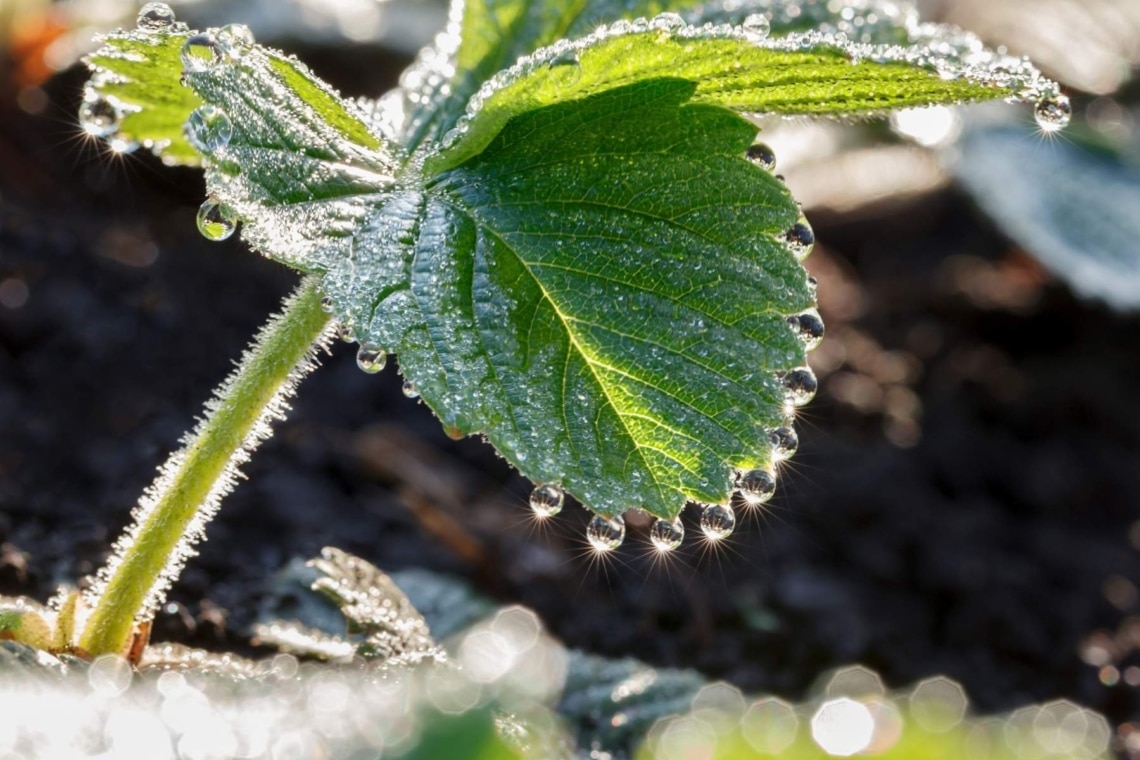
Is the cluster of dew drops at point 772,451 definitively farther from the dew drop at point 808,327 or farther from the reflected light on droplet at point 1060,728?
the reflected light on droplet at point 1060,728

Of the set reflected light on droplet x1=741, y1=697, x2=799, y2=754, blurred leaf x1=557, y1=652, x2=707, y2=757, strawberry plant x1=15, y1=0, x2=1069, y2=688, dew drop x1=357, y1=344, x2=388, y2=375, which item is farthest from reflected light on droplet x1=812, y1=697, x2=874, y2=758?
blurred leaf x1=557, y1=652, x2=707, y2=757

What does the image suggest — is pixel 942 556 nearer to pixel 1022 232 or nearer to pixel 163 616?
pixel 1022 232

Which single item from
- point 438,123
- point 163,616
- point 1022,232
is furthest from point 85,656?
point 1022,232

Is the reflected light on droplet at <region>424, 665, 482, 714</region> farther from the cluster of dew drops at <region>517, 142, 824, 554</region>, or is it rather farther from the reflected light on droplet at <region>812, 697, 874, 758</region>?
the cluster of dew drops at <region>517, 142, 824, 554</region>

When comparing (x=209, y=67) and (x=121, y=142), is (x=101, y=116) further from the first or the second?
(x=209, y=67)

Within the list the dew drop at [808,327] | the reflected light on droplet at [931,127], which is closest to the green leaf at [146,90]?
the dew drop at [808,327]

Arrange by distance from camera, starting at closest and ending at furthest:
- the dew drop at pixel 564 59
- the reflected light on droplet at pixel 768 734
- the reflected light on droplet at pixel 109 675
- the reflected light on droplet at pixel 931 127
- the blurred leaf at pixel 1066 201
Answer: the reflected light on droplet at pixel 768 734 → the reflected light on droplet at pixel 109 675 → the dew drop at pixel 564 59 → the blurred leaf at pixel 1066 201 → the reflected light on droplet at pixel 931 127

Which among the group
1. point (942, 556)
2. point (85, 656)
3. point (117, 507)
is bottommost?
point (85, 656)

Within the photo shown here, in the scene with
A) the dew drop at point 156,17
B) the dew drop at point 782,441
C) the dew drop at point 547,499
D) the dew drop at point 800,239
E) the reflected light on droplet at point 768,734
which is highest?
the dew drop at point 800,239
